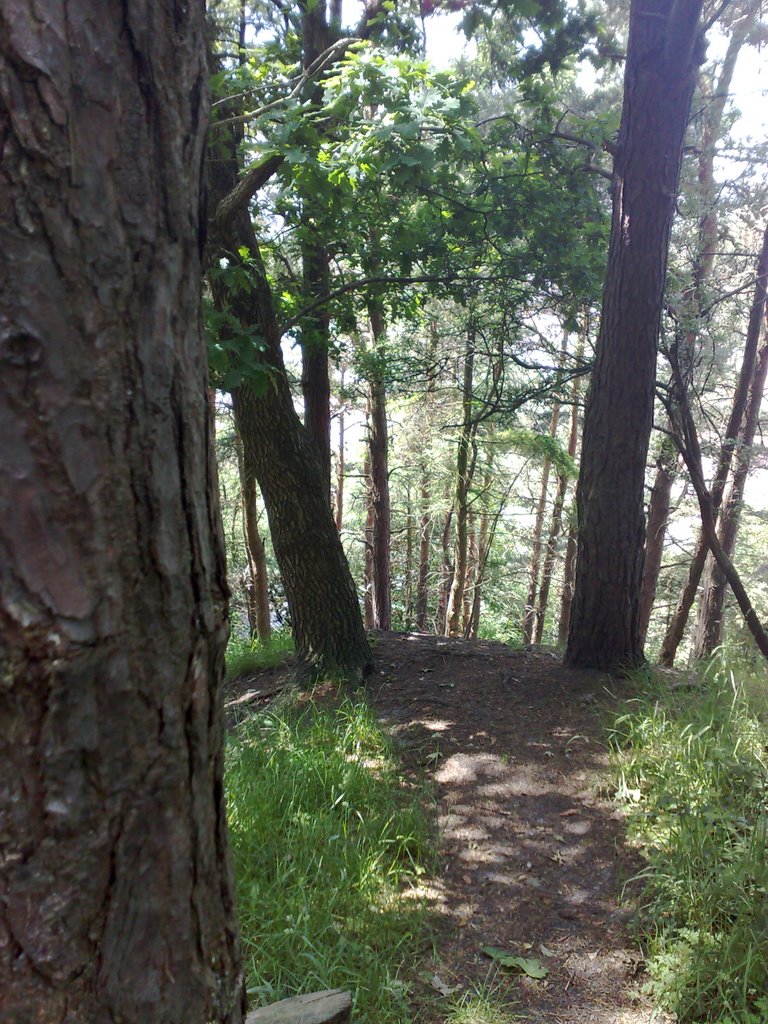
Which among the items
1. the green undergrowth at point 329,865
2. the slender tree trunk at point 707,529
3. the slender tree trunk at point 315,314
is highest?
the slender tree trunk at point 315,314

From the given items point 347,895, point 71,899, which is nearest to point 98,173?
point 71,899

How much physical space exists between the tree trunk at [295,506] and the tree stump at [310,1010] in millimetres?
3608

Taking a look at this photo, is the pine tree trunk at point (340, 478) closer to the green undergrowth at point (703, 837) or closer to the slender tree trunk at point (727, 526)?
the slender tree trunk at point (727, 526)

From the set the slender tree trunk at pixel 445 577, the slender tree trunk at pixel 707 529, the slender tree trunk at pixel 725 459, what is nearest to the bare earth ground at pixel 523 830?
the slender tree trunk at pixel 707 529

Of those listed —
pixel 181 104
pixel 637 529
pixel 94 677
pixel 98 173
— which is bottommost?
pixel 637 529

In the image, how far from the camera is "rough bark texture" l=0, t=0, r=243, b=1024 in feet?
3.05

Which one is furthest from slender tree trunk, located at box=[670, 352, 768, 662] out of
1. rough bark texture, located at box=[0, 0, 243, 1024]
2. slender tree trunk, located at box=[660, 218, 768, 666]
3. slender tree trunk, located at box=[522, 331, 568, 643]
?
slender tree trunk, located at box=[522, 331, 568, 643]

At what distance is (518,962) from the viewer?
2865 mm

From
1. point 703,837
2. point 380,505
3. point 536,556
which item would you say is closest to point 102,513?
point 703,837

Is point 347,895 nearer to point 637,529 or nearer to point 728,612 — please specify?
point 637,529

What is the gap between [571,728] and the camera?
4.84 metres

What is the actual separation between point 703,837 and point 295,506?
380cm

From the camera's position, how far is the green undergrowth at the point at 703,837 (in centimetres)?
252

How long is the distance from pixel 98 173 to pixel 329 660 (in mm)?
5234
